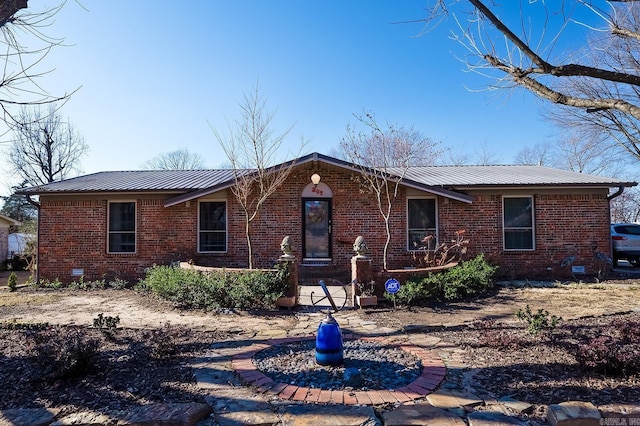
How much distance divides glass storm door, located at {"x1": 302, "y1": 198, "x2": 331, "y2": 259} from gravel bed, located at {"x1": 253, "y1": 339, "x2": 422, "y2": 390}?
19.8 feet

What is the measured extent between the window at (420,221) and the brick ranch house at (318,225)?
1.1 inches

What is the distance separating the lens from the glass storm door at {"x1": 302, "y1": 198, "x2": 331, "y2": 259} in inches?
423

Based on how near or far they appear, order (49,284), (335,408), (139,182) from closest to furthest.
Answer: (335,408) < (49,284) < (139,182)

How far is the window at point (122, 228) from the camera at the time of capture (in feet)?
35.6

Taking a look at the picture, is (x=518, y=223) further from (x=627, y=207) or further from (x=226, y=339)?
(x=627, y=207)

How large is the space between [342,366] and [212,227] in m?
7.74

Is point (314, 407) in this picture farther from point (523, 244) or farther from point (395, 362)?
point (523, 244)

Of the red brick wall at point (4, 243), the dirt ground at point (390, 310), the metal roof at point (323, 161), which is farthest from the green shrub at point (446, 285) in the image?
the red brick wall at point (4, 243)

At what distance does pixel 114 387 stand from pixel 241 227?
7.29m

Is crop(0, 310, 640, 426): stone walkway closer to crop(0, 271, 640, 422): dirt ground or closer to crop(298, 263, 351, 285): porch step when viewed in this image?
crop(0, 271, 640, 422): dirt ground

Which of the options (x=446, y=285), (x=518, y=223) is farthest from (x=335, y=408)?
(x=518, y=223)

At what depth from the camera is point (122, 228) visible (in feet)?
35.7

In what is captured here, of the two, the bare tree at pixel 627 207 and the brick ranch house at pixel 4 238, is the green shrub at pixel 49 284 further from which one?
the bare tree at pixel 627 207

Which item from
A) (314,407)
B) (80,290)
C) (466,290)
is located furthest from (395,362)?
(80,290)
